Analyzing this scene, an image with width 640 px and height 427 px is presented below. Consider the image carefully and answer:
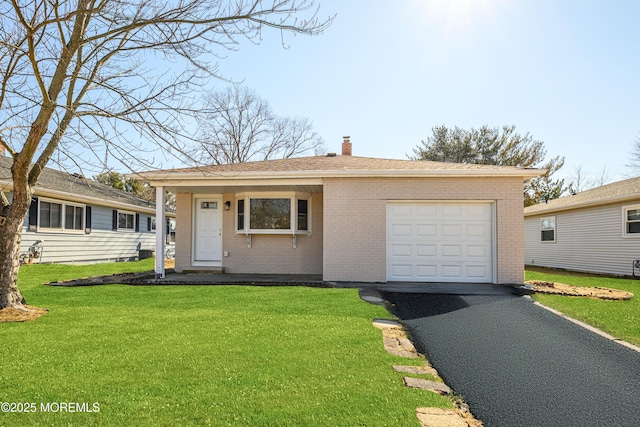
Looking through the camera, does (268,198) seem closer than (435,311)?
No

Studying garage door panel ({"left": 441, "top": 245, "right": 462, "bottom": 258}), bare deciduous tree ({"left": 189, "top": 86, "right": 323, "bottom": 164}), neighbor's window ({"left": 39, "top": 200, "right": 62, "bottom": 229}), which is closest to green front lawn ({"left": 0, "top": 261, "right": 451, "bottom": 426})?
garage door panel ({"left": 441, "top": 245, "right": 462, "bottom": 258})

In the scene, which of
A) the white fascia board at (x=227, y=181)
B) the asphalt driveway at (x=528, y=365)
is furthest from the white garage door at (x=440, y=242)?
the asphalt driveway at (x=528, y=365)

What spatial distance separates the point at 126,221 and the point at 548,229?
19.5 m

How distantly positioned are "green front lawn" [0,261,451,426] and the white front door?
196 inches

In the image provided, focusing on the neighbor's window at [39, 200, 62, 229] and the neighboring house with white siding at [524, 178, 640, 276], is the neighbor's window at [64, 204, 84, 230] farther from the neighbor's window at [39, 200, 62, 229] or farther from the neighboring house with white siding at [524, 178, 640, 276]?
the neighboring house with white siding at [524, 178, 640, 276]

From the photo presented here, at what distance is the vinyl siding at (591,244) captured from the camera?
12953 millimetres

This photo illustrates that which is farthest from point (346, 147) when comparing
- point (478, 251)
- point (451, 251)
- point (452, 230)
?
point (478, 251)

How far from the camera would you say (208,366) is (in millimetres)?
3498

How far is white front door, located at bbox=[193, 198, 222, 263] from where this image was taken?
1123 centimetres

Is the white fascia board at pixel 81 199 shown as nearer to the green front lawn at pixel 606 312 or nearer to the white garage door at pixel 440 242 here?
the white garage door at pixel 440 242

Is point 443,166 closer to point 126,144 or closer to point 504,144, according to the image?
point 126,144

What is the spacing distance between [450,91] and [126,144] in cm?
964

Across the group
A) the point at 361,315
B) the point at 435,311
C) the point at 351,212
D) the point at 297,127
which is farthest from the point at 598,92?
the point at 297,127

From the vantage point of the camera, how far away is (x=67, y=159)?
5422 mm
